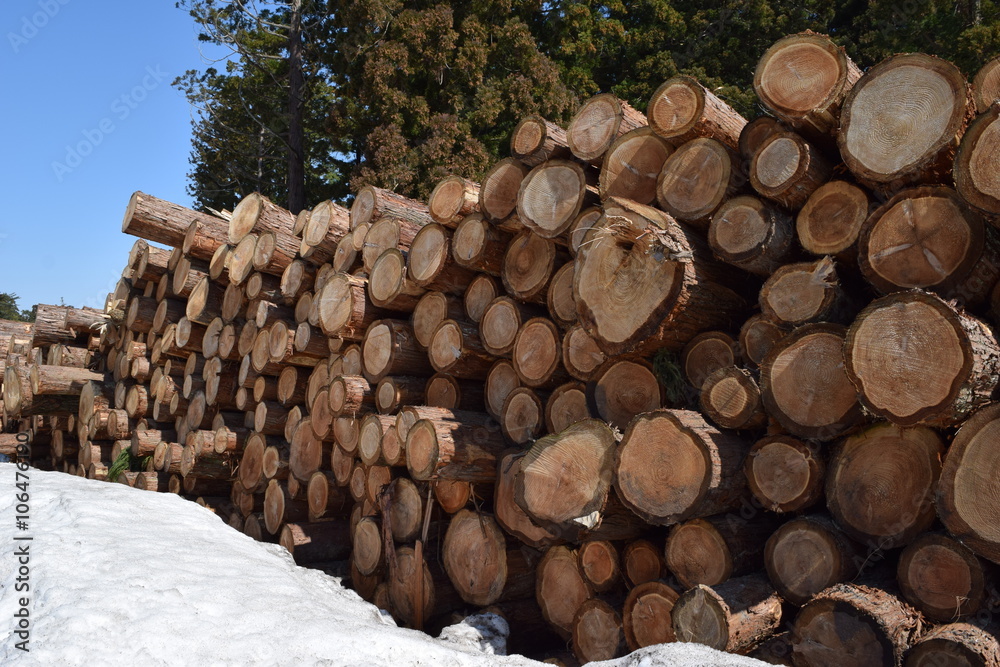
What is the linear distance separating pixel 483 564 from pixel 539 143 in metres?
2.21

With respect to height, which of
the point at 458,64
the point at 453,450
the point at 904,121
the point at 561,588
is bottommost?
the point at 561,588

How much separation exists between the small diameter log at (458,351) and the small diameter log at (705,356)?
1264 millimetres

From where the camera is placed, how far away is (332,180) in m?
16.7

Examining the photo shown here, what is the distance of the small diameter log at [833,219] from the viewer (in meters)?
2.61

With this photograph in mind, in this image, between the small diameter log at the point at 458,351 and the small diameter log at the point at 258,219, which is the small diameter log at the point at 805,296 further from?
the small diameter log at the point at 258,219

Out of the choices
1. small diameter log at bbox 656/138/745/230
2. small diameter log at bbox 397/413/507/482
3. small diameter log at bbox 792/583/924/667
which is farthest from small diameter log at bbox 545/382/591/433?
small diameter log at bbox 792/583/924/667

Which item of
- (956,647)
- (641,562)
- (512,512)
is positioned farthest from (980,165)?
(512,512)

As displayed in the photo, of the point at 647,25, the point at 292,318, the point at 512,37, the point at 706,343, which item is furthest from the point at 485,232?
the point at 647,25

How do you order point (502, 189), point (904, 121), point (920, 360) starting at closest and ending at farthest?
point (920, 360) → point (904, 121) → point (502, 189)

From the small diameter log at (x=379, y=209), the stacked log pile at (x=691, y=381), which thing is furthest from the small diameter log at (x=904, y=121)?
the small diameter log at (x=379, y=209)

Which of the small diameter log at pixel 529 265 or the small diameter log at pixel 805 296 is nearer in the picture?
the small diameter log at pixel 805 296

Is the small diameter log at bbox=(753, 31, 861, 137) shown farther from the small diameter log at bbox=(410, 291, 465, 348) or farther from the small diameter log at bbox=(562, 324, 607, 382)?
the small diameter log at bbox=(410, 291, 465, 348)

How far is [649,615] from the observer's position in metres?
2.90

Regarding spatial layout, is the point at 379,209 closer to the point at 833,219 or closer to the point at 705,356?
the point at 705,356
